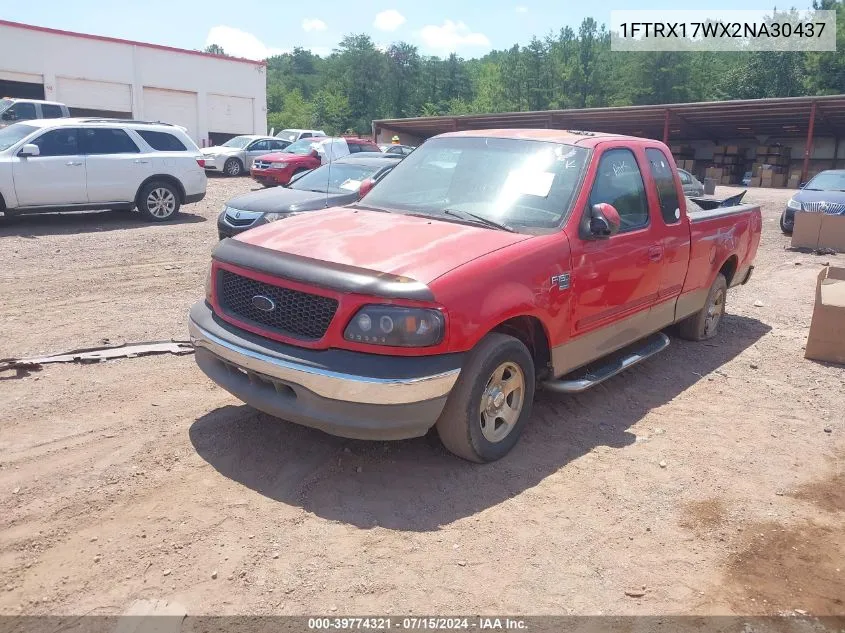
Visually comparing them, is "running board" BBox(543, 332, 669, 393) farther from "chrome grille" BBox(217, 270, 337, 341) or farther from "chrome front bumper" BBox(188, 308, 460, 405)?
"chrome grille" BBox(217, 270, 337, 341)

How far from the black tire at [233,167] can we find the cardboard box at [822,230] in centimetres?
1802

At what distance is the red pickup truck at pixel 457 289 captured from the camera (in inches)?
141

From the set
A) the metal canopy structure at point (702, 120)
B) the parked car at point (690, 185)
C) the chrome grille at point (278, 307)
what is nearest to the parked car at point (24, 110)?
the metal canopy structure at point (702, 120)

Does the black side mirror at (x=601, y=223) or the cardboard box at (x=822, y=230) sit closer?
Answer: the black side mirror at (x=601, y=223)

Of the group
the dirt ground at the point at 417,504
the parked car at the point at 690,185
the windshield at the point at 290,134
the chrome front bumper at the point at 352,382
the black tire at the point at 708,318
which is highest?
the windshield at the point at 290,134

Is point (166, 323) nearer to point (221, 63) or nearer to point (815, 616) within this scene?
point (815, 616)

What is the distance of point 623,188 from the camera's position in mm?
5152

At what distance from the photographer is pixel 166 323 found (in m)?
6.79

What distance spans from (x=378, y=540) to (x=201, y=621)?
2.96ft

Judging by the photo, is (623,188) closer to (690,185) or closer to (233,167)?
(690,185)

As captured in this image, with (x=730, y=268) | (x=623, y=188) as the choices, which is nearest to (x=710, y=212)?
(x=730, y=268)

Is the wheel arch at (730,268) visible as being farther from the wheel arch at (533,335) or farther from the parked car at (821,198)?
the parked car at (821,198)

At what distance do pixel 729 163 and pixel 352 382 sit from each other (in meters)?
34.4

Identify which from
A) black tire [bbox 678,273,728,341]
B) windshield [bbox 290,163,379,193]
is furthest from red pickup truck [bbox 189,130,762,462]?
windshield [bbox 290,163,379,193]
